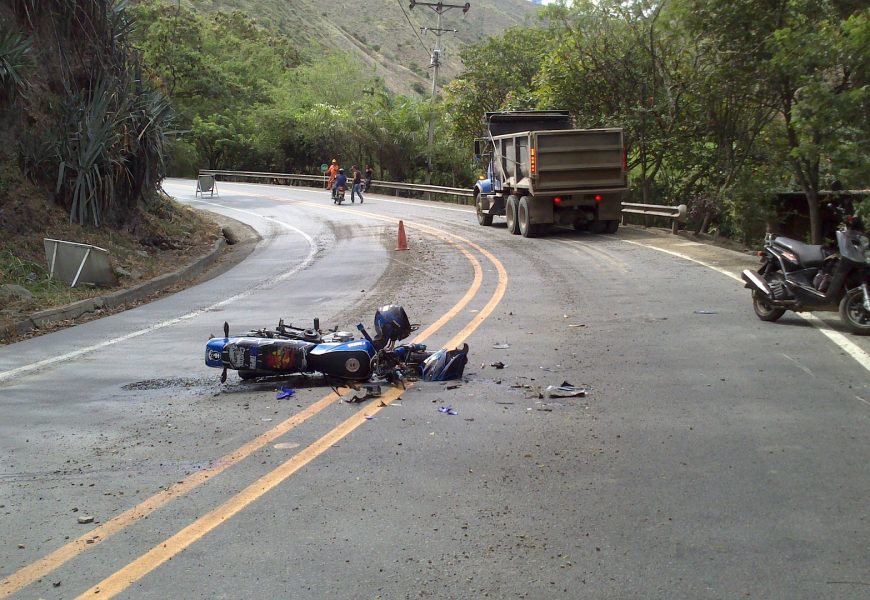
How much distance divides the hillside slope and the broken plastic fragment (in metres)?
94.3

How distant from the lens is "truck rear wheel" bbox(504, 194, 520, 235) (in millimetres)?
22688

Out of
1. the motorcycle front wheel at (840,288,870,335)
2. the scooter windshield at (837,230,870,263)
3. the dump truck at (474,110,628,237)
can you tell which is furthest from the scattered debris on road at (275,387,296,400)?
the dump truck at (474,110,628,237)

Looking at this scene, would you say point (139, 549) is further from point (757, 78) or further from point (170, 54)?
point (170, 54)

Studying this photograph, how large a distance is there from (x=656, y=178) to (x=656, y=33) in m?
5.72

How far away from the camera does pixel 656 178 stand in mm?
28203

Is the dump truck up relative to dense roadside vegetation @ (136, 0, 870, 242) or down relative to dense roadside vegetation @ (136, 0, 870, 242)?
down

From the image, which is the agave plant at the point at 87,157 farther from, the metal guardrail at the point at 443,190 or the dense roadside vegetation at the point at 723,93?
the metal guardrail at the point at 443,190

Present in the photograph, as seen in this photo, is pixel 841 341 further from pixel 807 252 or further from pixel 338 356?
pixel 338 356

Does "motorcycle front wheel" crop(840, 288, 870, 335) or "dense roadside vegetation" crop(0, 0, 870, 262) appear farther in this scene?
"dense roadside vegetation" crop(0, 0, 870, 262)

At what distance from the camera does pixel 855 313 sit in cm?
928

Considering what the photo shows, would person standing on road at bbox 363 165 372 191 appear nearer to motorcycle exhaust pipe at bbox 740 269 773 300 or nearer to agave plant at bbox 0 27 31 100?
agave plant at bbox 0 27 31 100

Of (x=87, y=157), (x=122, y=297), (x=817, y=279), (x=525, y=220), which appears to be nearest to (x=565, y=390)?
(x=817, y=279)

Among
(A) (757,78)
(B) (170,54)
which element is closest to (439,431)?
(A) (757,78)

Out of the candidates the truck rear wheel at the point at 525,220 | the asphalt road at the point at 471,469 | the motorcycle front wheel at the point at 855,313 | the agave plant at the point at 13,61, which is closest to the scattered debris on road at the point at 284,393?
the asphalt road at the point at 471,469
